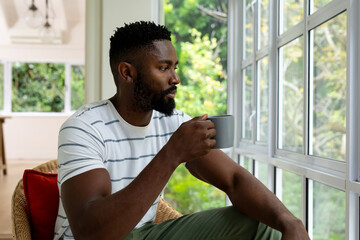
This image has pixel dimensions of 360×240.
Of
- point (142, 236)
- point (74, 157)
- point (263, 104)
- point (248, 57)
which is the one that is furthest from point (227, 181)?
point (248, 57)

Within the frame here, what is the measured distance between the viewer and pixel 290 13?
240 centimetres

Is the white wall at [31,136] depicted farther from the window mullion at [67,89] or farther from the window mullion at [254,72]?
the window mullion at [254,72]

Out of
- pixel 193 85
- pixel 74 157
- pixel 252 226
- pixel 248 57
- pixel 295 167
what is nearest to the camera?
pixel 74 157

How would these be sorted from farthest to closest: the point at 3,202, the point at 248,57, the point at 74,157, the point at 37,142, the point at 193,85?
the point at 37,142 < the point at 3,202 < the point at 193,85 < the point at 248,57 < the point at 74,157

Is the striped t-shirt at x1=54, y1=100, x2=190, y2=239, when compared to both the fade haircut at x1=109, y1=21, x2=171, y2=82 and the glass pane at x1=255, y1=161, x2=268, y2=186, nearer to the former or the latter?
the fade haircut at x1=109, y1=21, x2=171, y2=82

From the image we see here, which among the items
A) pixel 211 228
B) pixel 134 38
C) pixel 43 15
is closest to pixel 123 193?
pixel 211 228

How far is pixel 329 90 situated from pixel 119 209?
3.61 ft

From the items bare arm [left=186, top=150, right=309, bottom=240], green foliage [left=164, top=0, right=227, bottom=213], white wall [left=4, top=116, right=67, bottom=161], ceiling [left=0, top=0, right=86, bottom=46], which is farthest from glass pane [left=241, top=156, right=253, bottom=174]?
white wall [left=4, top=116, right=67, bottom=161]

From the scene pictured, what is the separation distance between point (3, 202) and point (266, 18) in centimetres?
325

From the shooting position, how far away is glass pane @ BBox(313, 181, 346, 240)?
172cm

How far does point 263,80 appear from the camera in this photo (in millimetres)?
3041

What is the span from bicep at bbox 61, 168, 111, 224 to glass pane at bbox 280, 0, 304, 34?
56.4 inches

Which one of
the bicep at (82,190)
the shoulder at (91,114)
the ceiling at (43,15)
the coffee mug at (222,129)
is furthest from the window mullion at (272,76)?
→ the ceiling at (43,15)

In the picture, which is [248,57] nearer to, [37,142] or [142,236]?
[142,236]
